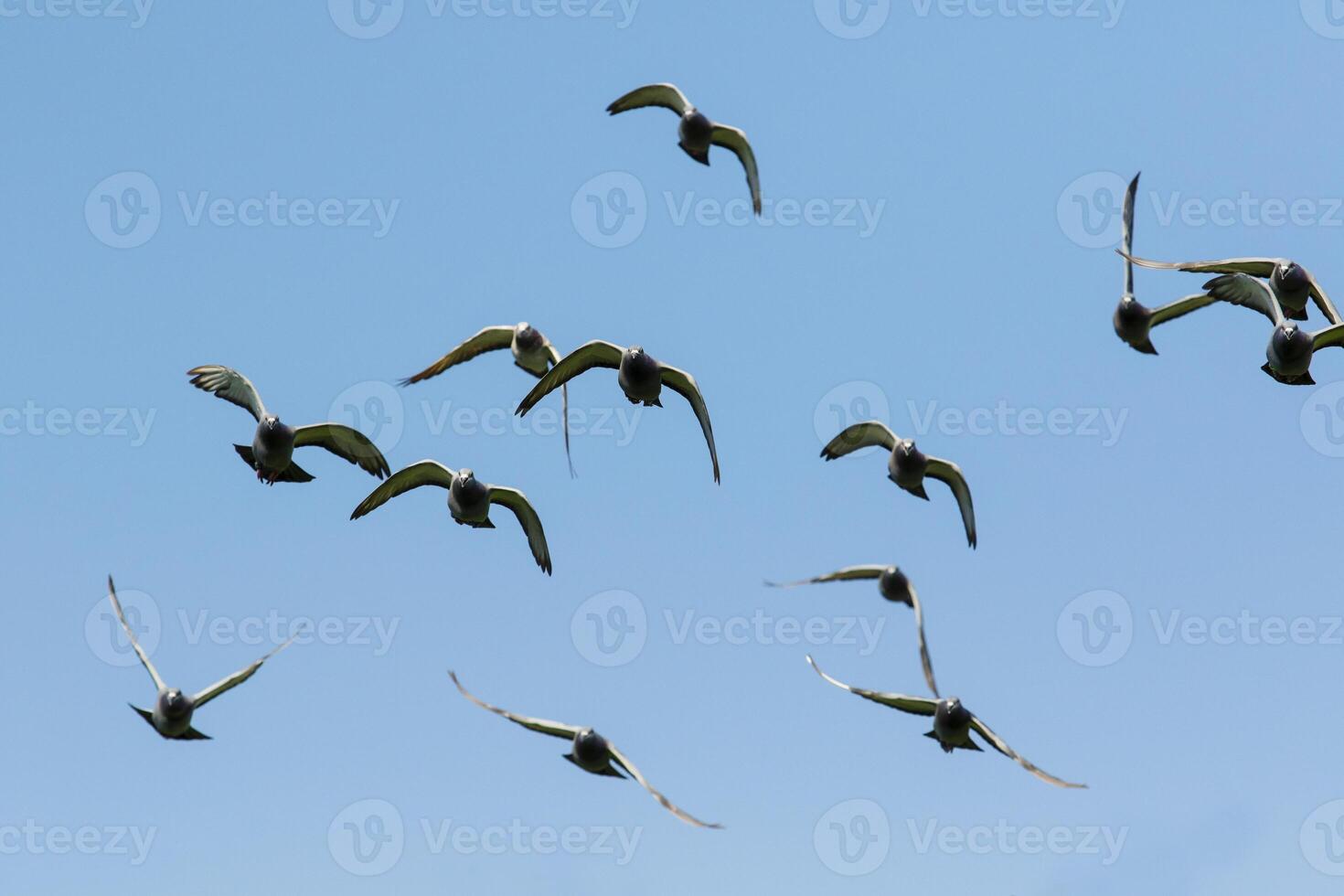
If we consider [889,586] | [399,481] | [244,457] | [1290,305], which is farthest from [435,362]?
[1290,305]

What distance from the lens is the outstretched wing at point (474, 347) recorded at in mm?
36781

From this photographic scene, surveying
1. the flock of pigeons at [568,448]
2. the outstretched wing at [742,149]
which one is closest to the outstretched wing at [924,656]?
the flock of pigeons at [568,448]

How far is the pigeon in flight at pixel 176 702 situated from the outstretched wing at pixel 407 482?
14.2ft

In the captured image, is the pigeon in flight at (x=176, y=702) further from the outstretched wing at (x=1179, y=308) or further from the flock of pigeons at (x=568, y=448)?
the outstretched wing at (x=1179, y=308)

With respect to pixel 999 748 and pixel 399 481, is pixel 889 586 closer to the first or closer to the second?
pixel 999 748

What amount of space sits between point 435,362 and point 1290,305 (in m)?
17.2

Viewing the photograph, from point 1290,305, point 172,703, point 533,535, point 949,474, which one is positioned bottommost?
point 172,703

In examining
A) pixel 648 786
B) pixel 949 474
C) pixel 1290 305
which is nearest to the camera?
pixel 648 786

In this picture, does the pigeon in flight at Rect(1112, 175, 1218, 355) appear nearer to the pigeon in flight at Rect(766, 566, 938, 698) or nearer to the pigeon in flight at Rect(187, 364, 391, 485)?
the pigeon in flight at Rect(766, 566, 938, 698)

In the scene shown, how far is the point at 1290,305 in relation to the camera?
32969mm

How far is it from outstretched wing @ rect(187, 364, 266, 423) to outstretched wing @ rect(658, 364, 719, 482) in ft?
24.8

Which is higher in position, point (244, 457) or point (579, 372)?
point (579, 372)

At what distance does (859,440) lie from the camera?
35562mm

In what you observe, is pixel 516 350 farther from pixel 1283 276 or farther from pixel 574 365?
pixel 1283 276
